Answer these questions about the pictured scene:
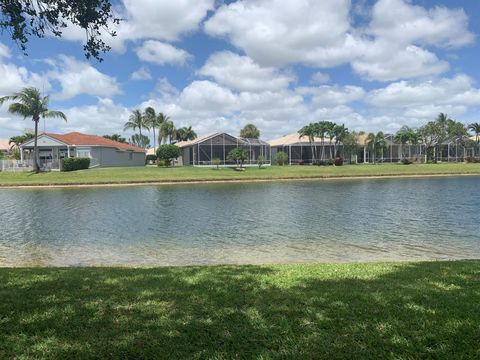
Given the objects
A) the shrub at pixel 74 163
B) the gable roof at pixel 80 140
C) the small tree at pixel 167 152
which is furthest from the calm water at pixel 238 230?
the small tree at pixel 167 152

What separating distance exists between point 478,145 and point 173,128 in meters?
60.9

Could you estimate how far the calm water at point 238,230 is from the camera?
40.0 ft

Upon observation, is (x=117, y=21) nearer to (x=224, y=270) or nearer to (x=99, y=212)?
(x=224, y=270)

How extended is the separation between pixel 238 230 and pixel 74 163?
40.6 metres

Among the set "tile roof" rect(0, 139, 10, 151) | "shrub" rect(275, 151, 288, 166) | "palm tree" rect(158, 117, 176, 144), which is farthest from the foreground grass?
"tile roof" rect(0, 139, 10, 151)

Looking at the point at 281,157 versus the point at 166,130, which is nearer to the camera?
the point at 281,157

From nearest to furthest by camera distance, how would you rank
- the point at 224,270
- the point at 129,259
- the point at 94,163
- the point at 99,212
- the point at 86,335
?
the point at 86,335, the point at 224,270, the point at 129,259, the point at 99,212, the point at 94,163

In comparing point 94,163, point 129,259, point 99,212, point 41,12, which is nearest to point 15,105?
point 94,163

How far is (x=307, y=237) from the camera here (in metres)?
14.9

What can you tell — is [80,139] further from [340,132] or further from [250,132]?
[250,132]

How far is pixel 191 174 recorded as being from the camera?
4912 centimetres

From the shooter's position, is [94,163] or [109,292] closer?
[109,292]

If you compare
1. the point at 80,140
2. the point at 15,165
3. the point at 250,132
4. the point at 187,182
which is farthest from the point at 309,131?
the point at 15,165

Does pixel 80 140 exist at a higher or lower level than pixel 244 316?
higher
